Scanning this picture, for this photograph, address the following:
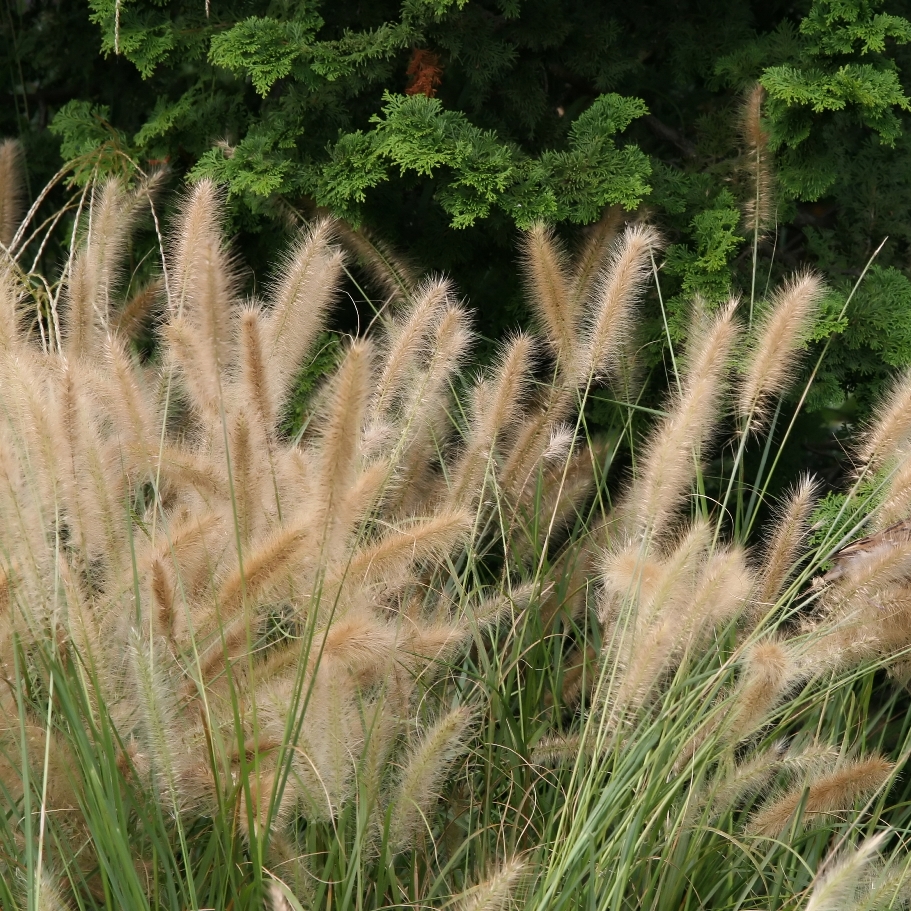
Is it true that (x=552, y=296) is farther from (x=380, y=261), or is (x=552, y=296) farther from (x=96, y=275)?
(x=96, y=275)

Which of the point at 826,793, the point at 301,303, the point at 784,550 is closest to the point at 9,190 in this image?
the point at 301,303

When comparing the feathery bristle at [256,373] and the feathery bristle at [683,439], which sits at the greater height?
the feathery bristle at [256,373]

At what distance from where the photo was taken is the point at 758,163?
9.59 feet

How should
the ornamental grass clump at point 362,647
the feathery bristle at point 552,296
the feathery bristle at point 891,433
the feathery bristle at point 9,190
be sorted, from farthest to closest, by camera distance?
the feathery bristle at point 9,190 → the feathery bristle at point 552,296 → the feathery bristle at point 891,433 → the ornamental grass clump at point 362,647

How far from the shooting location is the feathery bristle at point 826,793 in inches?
76.9

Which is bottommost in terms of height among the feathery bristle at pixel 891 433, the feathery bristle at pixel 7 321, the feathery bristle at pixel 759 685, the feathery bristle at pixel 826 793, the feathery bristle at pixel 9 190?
the feathery bristle at pixel 826 793

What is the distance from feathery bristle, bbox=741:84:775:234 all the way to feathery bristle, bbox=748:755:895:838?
1.44 meters

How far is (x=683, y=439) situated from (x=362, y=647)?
691mm

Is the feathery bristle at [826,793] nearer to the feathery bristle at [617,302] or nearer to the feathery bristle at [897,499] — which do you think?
the feathery bristle at [897,499]

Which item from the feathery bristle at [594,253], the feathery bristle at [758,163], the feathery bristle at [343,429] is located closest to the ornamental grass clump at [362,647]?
the feathery bristle at [343,429]

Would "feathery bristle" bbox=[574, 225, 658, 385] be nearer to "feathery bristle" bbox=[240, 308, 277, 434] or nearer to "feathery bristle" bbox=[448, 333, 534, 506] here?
"feathery bristle" bbox=[448, 333, 534, 506]

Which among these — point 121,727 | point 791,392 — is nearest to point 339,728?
point 121,727

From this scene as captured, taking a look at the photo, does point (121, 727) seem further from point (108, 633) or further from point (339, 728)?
point (339, 728)

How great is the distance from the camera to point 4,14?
4004 mm
